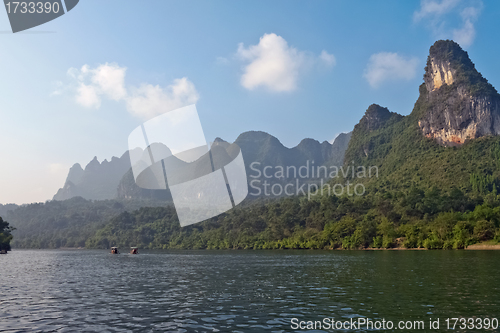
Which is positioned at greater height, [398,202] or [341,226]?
[398,202]

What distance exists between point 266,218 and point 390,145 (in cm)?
6783

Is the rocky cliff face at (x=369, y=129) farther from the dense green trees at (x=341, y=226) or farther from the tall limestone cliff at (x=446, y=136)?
the dense green trees at (x=341, y=226)

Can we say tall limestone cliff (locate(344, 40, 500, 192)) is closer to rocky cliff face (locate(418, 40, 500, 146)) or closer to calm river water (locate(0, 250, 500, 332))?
rocky cliff face (locate(418, 40, 500, 146))

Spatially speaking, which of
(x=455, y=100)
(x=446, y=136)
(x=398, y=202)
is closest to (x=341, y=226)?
(x=398, y=202)

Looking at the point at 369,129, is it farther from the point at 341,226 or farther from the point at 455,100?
the point at 341,226

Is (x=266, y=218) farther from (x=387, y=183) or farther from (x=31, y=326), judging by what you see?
(x=31, y=326)

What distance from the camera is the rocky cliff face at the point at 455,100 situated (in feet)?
373

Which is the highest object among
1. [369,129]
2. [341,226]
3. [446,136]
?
[369,129]

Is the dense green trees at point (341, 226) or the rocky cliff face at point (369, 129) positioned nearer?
the dense green trees at point (341, 226)

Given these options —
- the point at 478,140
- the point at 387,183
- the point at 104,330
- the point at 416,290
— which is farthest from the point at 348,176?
the point at 104,330

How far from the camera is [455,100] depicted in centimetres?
12338

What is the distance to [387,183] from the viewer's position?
11588cm

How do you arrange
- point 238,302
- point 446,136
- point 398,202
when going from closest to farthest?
point 238,302
point 398,202
point 446,136

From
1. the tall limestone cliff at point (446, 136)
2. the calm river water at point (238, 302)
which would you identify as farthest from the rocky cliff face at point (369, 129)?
the calm river water at point (238, 302)
